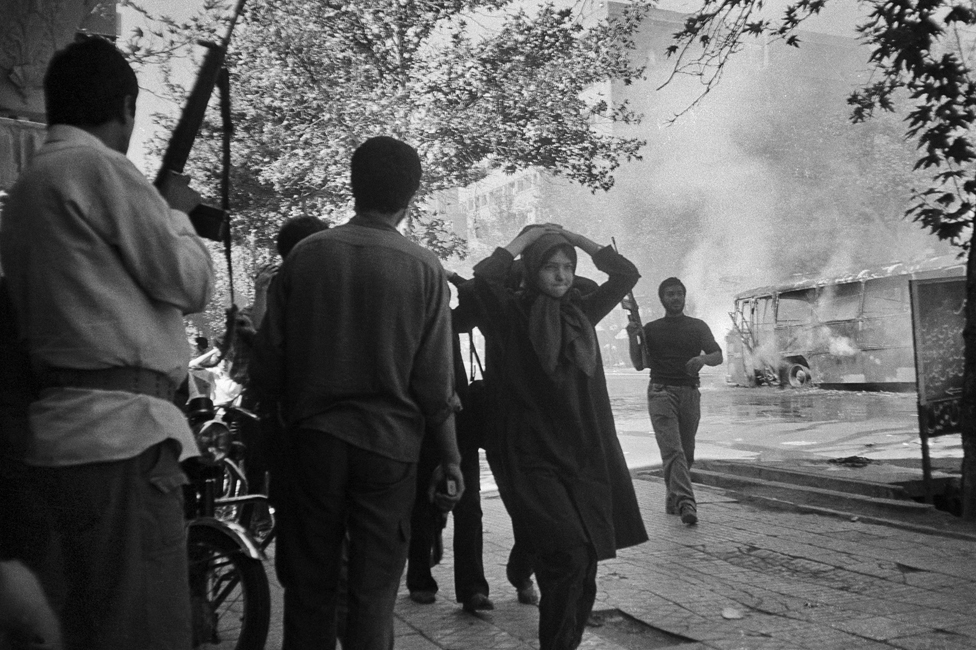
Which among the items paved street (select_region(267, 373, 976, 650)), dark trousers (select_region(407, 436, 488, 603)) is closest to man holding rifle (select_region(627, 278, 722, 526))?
paved street (select_region(267, 373, 976, 650))

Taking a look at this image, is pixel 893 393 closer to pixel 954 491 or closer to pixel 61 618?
pixel 954 491

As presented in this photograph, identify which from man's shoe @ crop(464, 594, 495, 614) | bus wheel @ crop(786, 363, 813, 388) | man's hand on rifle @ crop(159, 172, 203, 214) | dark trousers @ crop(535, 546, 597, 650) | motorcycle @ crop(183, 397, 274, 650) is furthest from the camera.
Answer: bus wheel @ crop(786, 363, 813, 388)

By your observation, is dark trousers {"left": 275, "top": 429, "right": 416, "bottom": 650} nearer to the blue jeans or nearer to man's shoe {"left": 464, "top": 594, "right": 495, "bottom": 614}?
man's shoe {"left": 464, "top": 594, "right": 495, "bottom": 614}

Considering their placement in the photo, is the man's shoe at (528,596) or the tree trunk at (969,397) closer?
the man's shoe at (528,596)

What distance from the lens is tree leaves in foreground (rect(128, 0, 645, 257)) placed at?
17.5m

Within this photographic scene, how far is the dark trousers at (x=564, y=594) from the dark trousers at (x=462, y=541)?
3.50 feet

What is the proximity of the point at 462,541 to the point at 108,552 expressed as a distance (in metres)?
3.14

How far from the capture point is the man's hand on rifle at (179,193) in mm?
2586

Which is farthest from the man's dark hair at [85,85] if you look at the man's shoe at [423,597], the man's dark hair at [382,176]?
the man's shoe at [423,597]

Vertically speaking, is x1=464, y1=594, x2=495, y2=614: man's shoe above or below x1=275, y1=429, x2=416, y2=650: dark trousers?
below

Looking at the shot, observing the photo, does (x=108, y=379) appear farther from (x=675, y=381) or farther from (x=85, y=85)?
(x=675, y=381)

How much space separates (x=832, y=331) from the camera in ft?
84.0

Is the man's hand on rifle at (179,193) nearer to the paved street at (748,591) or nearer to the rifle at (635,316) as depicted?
the paved street at (748,591)

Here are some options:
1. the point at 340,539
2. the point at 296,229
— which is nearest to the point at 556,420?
the point at 340,539
